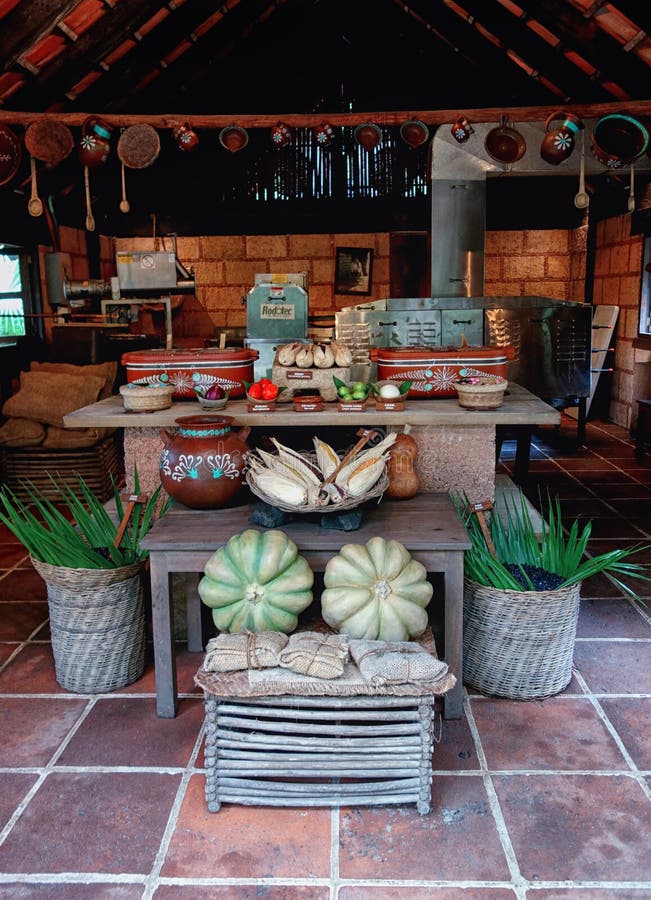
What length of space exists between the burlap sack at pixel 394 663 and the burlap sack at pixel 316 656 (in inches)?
2.4

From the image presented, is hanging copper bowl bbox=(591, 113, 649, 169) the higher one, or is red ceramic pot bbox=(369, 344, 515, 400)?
hanging copper bowl bbox=(591, 113, 649, 169)

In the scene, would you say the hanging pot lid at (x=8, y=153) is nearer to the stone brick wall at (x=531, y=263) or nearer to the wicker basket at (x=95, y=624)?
the wicker basket at (x=95, y=624)

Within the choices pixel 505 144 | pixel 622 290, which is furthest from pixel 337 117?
pixel 622 290

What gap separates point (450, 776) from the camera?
106 inches

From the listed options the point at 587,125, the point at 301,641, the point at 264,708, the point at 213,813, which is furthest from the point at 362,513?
the point at 587,125

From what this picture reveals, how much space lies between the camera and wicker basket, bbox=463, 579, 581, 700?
304 cm

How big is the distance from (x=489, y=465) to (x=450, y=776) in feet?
5.08

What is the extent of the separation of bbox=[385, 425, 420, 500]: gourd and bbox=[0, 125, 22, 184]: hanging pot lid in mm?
4215

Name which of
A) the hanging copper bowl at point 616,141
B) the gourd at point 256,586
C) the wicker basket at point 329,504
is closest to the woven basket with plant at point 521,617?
the wicker basket at point 329,504

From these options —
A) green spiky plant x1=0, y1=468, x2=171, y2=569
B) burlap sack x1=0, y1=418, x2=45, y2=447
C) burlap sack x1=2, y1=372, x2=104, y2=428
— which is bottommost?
burlap sack x1=0, y1=418, x2=45, y2=447

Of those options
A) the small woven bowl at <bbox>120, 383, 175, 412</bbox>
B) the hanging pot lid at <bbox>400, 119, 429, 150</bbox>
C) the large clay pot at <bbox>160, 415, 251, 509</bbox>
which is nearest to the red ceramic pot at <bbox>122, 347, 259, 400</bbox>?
the small woven bowl at <bbox>120, 383, 175, 412</bbox>

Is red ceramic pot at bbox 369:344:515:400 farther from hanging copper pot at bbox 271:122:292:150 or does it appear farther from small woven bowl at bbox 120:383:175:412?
hanging copper pot at bbox 271:122:292:150

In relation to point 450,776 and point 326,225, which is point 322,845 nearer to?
point 450,776

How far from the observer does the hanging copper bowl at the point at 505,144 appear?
712 centimetres
